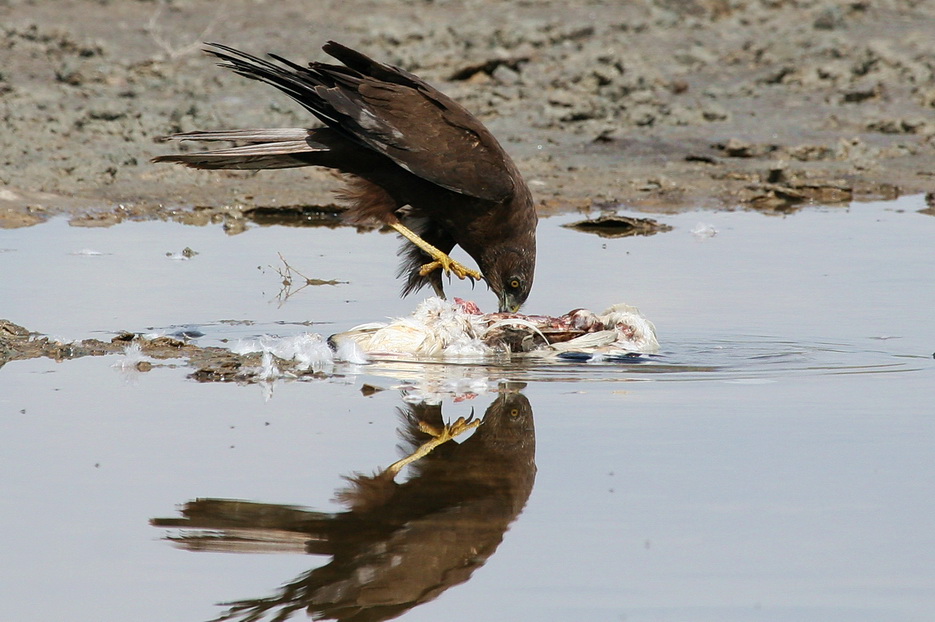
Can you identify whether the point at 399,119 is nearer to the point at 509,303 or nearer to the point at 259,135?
the point at 259,135

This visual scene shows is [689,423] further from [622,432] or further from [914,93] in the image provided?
[914,93]

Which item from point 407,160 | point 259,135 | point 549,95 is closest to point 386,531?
point 407,160

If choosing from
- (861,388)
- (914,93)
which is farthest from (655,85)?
(861,388)

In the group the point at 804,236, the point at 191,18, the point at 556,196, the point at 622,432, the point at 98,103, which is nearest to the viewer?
the point at 622,432

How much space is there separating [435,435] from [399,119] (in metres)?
2.09

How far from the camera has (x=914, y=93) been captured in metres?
13.0

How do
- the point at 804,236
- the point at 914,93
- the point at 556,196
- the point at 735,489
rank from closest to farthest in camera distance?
the point at 735,489 < the point at 804,236 < the point at 556,196 < the point at 914,93

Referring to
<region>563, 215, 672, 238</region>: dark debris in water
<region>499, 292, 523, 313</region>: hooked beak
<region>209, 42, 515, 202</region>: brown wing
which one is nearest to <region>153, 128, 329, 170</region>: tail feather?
<region>209, 42, 515, 202</region>: brown wing

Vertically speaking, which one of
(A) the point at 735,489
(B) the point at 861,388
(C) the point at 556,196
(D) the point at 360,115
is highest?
(C) the point at 556,196

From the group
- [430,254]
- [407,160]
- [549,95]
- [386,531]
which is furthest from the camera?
[549,95]

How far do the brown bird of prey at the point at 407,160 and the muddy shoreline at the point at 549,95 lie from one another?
247 centimetres

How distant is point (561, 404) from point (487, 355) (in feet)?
3.16

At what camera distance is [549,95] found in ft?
40.9

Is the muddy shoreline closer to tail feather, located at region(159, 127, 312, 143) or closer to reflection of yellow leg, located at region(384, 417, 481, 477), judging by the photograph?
tail feather, located at region(159, 127, 312, 143)
